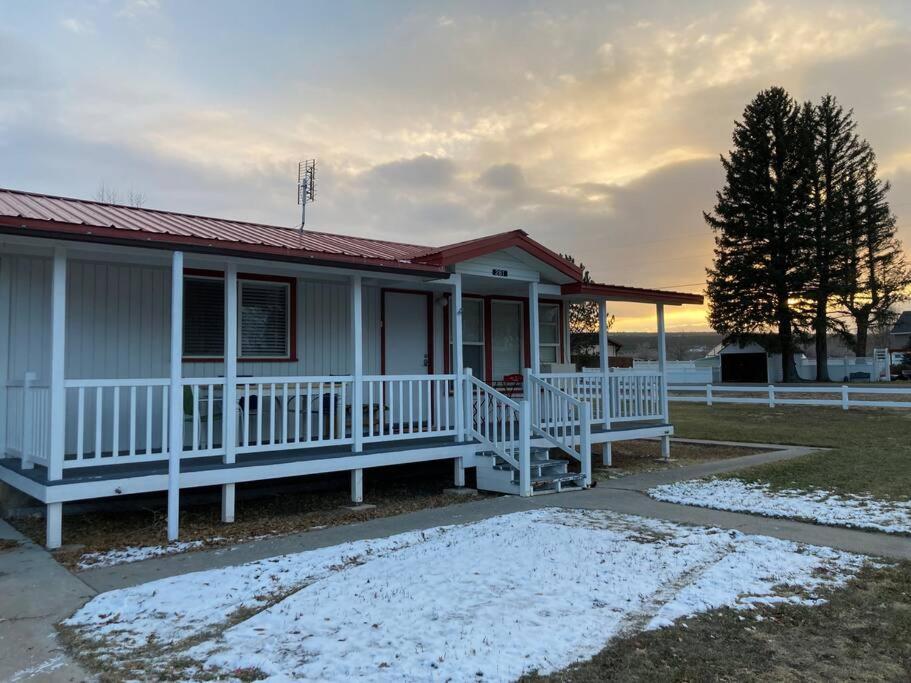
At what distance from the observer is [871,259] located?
1448 inches

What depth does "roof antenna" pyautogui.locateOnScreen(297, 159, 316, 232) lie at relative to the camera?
1139 cm

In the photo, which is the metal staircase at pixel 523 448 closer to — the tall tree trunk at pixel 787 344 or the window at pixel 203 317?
the window at pixel 203 317

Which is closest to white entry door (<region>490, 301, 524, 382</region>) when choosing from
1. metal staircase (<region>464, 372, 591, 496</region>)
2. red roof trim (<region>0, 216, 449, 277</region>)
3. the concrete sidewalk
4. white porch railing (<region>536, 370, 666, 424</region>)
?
white porch railing (<region>536, 370, 666, 424</region>)

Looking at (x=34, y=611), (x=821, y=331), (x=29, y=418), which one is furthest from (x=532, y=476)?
(x=821, y=331)

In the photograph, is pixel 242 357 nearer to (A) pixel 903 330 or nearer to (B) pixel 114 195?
(B) pixel 114 195

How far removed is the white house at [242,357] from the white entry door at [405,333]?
27 millimetres

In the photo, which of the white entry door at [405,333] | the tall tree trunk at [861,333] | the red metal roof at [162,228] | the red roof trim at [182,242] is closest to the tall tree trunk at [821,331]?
the tall tree trunk at [861,333]

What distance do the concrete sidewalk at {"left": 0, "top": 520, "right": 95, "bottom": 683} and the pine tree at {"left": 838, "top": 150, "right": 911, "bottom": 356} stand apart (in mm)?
38647

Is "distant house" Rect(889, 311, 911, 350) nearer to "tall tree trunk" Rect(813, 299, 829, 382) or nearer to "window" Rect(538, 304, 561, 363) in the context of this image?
"tall tree trunk" Rect(813, 299, 829, 382)

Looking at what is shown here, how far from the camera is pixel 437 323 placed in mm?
10609

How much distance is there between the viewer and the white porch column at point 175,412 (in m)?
6.04

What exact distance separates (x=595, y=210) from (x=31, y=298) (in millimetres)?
19994

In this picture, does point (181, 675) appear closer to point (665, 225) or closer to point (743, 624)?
point (743, 624)

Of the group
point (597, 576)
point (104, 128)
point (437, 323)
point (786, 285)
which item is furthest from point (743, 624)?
point (786, 285)
